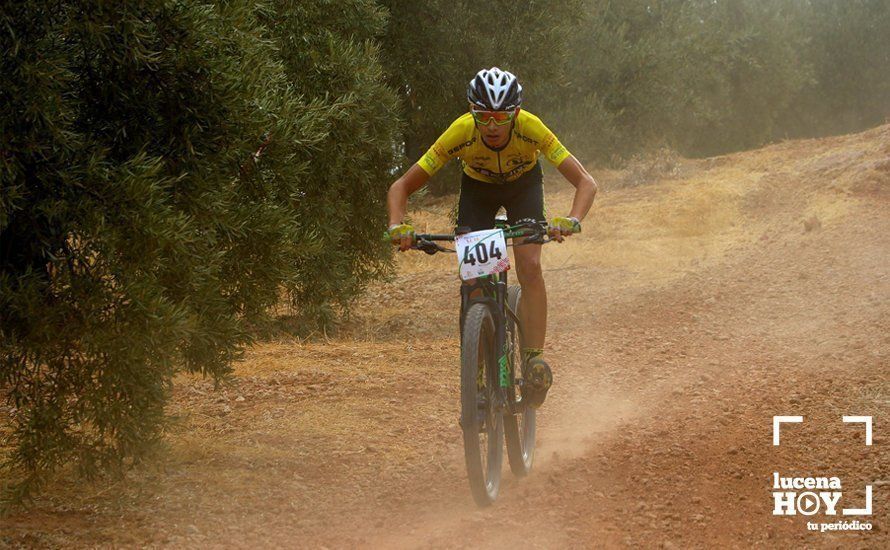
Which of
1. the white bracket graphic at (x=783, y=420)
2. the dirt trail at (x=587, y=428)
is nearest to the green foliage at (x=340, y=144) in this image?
the dirt trail at (x=587, y=428)

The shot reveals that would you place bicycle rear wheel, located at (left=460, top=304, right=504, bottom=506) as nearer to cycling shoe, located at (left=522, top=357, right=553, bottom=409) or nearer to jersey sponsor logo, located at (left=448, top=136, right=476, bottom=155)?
cycling shoe, located at (left=522, top=357, right=553, bottom=409)

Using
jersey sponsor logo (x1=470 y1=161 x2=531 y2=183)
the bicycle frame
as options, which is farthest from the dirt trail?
jersey sponsor logo (x1=470 y1=161 x2=531 y2=183)

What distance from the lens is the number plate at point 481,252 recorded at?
543 cm

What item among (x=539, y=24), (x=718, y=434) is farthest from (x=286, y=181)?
(x=539, y=24)

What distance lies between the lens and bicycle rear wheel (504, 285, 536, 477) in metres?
5.84

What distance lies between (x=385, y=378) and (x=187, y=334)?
4151 mm

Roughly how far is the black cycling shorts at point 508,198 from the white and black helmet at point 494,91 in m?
0.80

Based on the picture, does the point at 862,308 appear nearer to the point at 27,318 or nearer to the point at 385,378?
the point at 385,378

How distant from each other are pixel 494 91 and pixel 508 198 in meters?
0.97

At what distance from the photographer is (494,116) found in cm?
568

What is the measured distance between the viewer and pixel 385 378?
9.44 metres

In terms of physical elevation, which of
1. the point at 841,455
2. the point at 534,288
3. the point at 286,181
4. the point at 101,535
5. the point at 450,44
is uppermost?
the point at 450,44

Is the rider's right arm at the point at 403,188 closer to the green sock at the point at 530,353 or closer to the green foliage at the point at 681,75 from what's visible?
the green sock at the point at 530,353

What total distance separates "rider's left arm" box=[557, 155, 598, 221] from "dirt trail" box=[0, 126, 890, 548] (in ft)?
5.68
